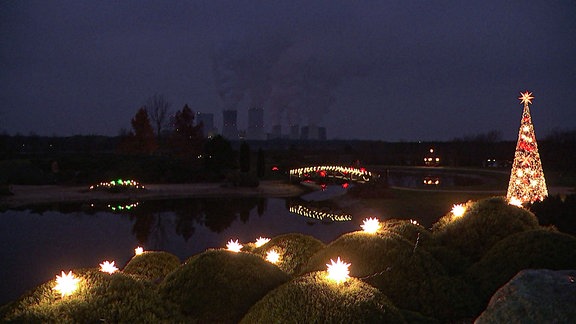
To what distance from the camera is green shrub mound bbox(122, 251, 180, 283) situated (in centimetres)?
619

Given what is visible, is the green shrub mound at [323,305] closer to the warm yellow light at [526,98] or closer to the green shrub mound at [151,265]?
the green shrub mound at [151,265]

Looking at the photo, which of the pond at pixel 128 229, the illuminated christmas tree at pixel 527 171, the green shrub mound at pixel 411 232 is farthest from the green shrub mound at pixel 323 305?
the illuminated christmas tree at pixel 527 171

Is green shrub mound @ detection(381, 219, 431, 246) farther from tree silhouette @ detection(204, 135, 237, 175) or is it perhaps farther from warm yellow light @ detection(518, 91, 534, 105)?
tree silhouette @ detection(204, 135, 237, 175)

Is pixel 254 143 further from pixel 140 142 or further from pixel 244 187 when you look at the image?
pixel 244 187

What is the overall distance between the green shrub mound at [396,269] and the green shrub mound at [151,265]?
7.92 feet

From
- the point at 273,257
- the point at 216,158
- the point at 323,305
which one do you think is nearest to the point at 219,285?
the point at 323,305

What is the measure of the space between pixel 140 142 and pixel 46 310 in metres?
44.3

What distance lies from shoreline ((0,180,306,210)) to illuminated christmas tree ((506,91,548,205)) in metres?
17.0

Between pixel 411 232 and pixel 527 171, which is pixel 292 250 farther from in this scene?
pixel 527 171

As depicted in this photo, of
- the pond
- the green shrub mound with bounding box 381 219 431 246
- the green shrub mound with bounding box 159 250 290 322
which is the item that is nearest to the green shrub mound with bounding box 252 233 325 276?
the green shrub mound with bounding box 381 219 431 246

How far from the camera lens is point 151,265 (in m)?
6.27

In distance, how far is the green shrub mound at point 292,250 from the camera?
5902 mm

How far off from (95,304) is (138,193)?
25.1 metres

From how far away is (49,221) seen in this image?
19.2 m
